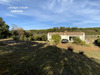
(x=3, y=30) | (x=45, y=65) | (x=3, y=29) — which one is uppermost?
(x=3, y=29)

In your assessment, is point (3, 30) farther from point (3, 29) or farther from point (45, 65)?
point (45, 65)

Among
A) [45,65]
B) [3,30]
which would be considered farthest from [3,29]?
[45,65]

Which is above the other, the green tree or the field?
the green tree

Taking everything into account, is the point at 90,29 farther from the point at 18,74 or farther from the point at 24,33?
the point at 18,74

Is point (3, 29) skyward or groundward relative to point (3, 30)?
skyward

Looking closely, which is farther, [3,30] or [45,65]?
[3,30]

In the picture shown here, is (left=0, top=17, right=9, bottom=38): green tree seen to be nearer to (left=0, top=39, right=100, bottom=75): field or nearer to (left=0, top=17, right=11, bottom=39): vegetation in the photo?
(left=0, top=17, right=11, bottom=39): vegetation

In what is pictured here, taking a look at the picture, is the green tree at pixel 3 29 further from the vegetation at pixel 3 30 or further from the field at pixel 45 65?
the field at pixel 45 65

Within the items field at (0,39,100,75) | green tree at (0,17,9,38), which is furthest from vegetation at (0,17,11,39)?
field at (0,39,100,75)

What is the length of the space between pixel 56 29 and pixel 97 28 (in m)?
18.5

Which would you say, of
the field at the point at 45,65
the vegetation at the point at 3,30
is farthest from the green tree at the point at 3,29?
the field at the point at 45,65

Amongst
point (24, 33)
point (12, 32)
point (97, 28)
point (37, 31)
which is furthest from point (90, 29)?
point (12, 32)

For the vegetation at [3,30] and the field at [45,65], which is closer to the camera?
the field at [45,65]

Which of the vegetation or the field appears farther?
the vegetation
